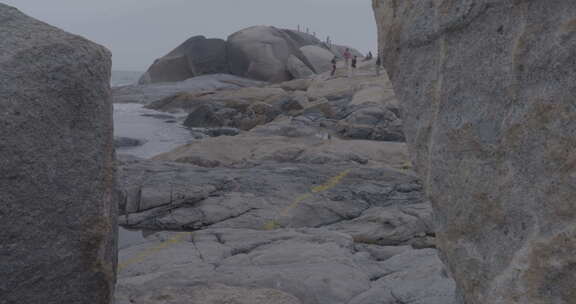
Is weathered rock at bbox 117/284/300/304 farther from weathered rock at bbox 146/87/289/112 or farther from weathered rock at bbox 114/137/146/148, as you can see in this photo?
weathered rock at bbox 146/87/289/112

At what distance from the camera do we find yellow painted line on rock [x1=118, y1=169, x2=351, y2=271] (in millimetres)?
6719

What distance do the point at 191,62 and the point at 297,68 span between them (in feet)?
27.7

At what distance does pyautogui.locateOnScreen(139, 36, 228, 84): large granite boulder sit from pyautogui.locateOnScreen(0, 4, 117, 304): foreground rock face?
40.4 meters

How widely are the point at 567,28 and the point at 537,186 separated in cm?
75

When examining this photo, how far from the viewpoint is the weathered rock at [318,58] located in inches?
1698

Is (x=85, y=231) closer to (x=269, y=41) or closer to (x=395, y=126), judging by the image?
(x=395, y=126)

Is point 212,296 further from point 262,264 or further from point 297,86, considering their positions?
point 297,86

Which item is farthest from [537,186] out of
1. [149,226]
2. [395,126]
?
[395,126]

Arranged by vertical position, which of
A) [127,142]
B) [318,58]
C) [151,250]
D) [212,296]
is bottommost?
[151,250]

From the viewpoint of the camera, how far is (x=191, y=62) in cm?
4384

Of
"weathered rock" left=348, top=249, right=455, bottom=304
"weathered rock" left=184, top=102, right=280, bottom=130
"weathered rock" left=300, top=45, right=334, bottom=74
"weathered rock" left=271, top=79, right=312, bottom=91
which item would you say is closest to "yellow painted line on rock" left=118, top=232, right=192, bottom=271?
"weathered rock" left=348, top=249, right=455, bottom=304

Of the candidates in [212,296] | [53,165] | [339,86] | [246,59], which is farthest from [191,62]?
[53,165]

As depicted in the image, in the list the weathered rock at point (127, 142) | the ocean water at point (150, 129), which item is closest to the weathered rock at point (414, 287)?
the ocean water at point (150, 129)

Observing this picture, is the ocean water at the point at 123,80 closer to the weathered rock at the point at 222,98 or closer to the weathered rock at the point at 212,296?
the weathered rock at the point at 222,98
